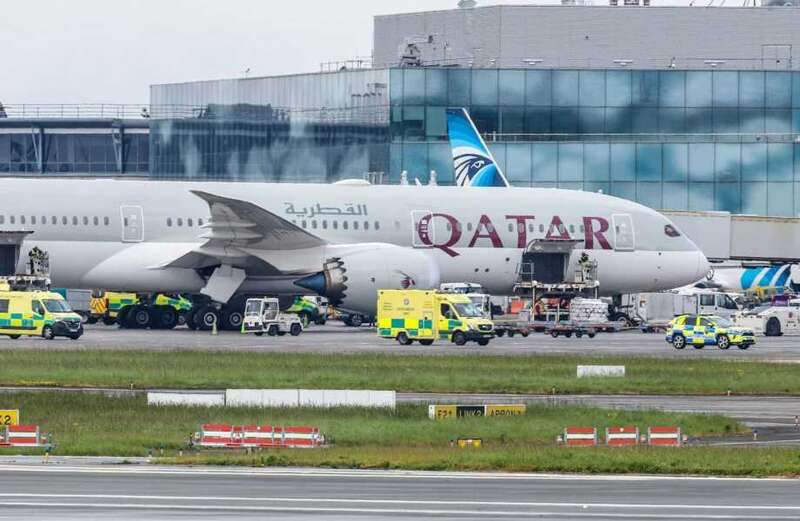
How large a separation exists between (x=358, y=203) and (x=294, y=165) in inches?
1883

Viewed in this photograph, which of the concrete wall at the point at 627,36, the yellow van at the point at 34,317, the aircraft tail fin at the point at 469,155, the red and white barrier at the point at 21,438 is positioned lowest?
the red and white barrier at the point at 21,438

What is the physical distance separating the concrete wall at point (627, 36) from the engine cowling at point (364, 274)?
5689 cm

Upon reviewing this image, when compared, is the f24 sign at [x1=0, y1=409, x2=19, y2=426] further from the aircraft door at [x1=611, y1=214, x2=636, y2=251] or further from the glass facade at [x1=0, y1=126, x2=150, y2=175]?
the glass facade at [x1=0, y1=126, x2=150, y2=175]

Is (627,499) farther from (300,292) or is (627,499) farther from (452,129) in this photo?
(452,129)

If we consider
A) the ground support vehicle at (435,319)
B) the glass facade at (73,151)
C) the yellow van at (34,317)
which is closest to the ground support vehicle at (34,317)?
the yellow van at (34,317)

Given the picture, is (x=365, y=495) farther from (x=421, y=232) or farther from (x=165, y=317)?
(x=165, y=317)

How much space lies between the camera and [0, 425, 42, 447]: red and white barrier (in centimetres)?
2789

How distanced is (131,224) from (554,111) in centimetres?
4882

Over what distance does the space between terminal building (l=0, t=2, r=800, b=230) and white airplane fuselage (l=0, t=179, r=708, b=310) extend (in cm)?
3534

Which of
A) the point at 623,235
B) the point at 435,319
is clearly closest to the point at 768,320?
the point at 623,235

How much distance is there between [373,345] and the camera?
187 ft

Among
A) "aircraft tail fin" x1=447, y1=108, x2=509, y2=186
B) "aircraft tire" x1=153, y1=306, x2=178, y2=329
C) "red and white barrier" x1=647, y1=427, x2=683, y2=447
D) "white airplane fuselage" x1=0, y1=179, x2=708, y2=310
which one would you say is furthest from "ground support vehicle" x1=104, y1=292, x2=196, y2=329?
"red and white barrier" x1=647, y1=427, x2=683, y2=447

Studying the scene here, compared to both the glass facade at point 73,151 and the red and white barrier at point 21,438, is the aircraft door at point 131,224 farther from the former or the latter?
the glass facade at point 73,151

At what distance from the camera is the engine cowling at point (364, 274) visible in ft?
204
